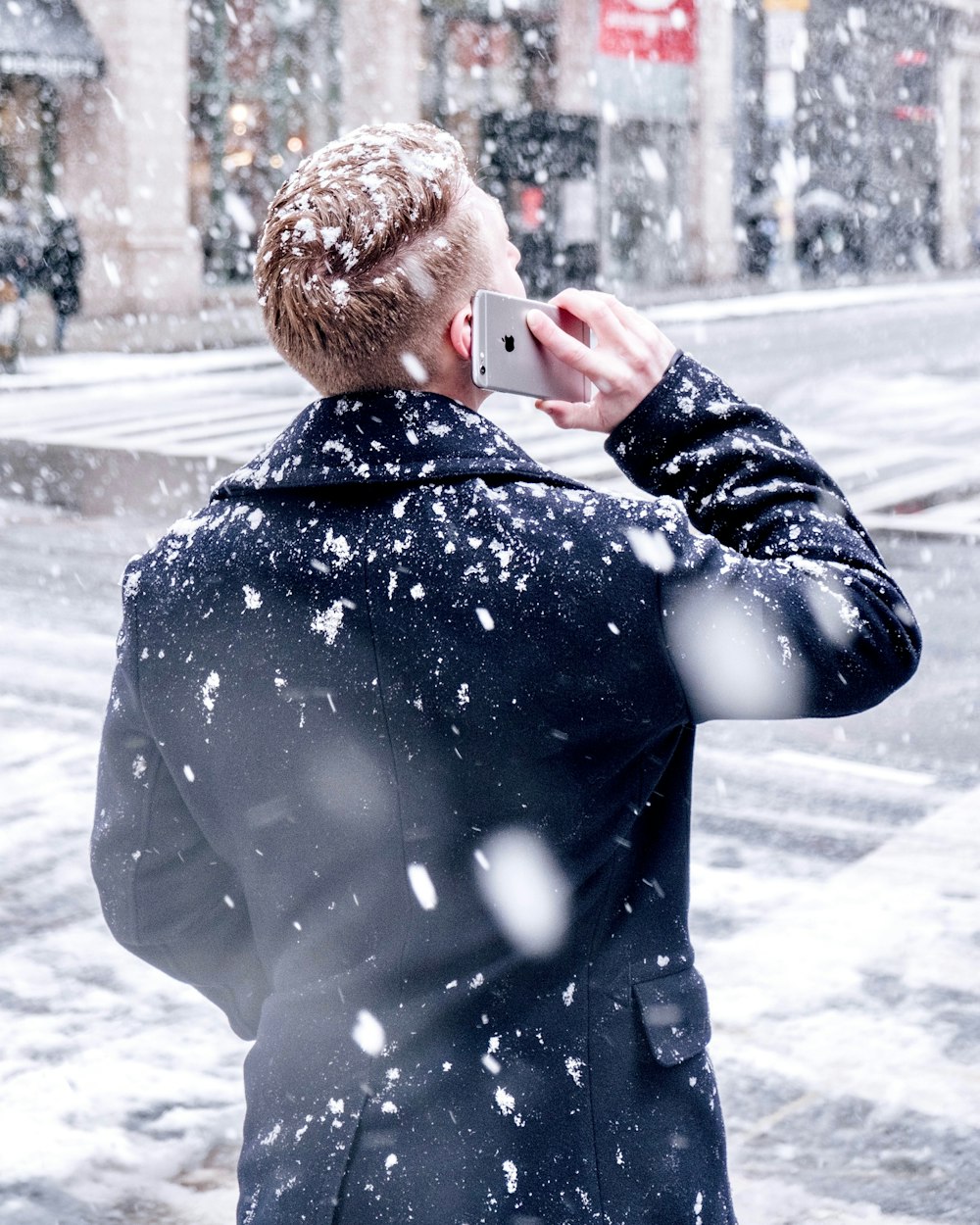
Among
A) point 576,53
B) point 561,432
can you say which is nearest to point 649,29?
point 576,53

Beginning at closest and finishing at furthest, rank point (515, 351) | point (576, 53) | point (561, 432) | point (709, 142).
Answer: point (515, 351) → point (561, 432) → point (576, 53) → point (709, 142)

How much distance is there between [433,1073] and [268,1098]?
175mm

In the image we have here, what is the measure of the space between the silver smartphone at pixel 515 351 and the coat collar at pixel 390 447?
0.05 meters

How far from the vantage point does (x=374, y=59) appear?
28594mm

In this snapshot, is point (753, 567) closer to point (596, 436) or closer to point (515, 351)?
point (515, 351)

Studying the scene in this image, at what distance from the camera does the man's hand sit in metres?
1.81

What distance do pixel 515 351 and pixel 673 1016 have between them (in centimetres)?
68

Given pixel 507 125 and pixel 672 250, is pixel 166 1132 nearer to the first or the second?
pixel 507 125

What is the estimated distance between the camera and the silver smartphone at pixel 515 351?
1.69m

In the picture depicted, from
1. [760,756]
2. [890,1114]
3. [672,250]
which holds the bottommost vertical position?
[672,250]

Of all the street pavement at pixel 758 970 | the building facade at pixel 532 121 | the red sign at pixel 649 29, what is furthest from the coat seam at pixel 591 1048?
the red sign at pixel 649 29

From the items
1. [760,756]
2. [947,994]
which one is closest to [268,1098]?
[947,994]

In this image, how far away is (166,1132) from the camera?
3711mm

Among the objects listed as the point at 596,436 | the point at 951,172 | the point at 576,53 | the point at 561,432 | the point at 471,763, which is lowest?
Answer: the point at 951,172
